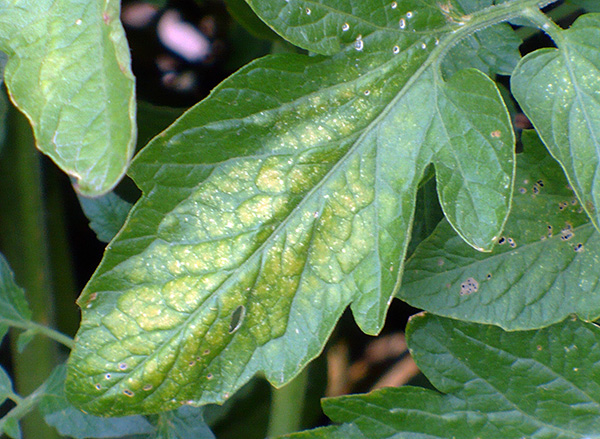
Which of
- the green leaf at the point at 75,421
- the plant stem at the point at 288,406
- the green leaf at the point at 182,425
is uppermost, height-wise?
the green leaf at the point at 75,421

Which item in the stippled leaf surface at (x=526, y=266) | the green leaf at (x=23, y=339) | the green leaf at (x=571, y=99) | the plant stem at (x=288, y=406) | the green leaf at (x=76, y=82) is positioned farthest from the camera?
the plant stem at (x=288, y=406)

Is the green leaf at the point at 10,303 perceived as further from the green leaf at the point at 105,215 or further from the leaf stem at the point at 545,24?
the leaf stem at the point at 545,24

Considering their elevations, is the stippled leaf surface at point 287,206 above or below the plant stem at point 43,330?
above

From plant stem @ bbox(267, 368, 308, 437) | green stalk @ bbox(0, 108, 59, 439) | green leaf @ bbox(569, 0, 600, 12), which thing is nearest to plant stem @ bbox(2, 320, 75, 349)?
green stalk @ bbox(0, 108, 59, 439)

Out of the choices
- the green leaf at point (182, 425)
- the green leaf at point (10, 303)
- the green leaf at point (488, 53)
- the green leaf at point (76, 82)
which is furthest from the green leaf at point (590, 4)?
the green leaf at point (10, 303)

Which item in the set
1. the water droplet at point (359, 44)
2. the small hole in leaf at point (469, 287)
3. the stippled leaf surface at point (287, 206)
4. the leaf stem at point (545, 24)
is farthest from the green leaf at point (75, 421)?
the leaf stem at point (545, 24)

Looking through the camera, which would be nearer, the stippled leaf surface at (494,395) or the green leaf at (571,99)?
the green leaf at (571,99)

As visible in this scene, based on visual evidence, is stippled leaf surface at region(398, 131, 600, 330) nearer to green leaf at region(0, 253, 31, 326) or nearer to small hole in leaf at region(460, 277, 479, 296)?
small hole in leaf at region(460, 277, 479, 296)

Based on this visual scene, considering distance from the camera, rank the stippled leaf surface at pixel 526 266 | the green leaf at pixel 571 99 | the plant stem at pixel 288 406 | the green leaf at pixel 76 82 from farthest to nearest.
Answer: the plant stem at pixel 288 406 → the stippled leaf surface at pixel 526 266 → the green leaf at pixel 571 99 → the green leaf at pixel 76 82
